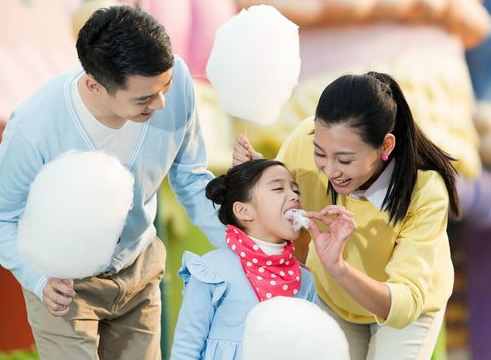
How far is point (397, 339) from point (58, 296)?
0.96 metres

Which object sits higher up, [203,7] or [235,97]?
[235,97]

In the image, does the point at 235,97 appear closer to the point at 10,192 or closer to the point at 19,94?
the point at 10,192

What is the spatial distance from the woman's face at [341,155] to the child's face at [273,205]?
5.4 inches

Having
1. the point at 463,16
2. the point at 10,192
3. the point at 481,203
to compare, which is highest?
the point at 10,192

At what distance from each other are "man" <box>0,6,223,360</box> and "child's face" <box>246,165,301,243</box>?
166 millimetres

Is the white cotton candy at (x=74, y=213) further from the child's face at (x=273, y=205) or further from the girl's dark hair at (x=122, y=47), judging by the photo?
the child's face at (x=273, y=205)

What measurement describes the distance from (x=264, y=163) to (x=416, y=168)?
41cm

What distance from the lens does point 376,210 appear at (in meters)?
2.96

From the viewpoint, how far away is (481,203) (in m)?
6.70

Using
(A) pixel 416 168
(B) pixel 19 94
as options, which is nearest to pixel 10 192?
(A) pixel 416 168

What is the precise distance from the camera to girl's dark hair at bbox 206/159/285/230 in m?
2.91

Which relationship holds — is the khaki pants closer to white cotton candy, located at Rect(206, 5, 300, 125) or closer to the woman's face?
white cotton candy, located at Rect(206, 5, 300, 125)

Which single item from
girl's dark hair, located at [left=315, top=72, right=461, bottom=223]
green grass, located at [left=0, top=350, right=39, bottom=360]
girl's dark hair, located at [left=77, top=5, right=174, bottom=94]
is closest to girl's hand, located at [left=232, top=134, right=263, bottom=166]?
girl's dark hair, located at [left=315, top=72, right=461, bottom=223]

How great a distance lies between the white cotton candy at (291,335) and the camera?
97.0 inches
